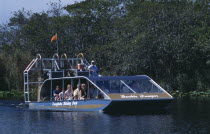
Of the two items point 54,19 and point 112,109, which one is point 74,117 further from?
point 54,19

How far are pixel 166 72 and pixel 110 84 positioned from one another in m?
25.0

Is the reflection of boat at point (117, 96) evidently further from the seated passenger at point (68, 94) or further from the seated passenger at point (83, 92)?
the seated passenger at point (68, 94)

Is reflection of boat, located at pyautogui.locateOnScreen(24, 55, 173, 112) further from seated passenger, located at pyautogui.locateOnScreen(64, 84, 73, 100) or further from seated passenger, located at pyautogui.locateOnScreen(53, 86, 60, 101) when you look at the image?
seated passenger, located at pyautogui.locateOnScreen(53, 86, 60, 101)

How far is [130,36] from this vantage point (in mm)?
56375

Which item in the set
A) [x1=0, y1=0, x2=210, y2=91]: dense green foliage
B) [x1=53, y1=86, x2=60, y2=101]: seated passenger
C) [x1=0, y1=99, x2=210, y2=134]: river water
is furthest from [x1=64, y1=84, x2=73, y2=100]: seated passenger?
[x1=0, y1=0, x2=210, y2=91]: dense green foliage

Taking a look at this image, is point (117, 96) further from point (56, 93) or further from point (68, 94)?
point (56, 93)

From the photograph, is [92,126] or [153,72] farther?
[153,72]

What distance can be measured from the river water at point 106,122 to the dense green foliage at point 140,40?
2061cm

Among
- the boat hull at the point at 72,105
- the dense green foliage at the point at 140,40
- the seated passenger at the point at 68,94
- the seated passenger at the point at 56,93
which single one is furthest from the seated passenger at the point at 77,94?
the dense green foliage at the point at 140,40

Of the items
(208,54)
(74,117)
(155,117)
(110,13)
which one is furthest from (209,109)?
(110,13)

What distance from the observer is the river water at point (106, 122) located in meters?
23.9

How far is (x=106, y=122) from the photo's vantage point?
26797 mm

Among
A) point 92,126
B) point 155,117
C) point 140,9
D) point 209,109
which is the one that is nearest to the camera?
point 92,126

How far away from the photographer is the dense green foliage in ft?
176
